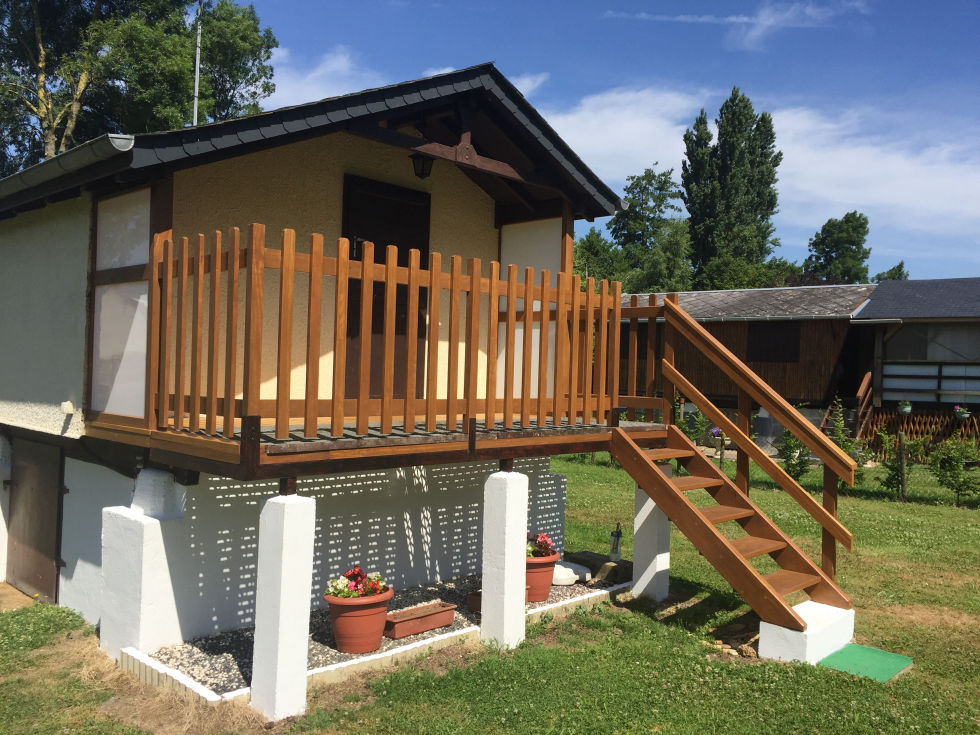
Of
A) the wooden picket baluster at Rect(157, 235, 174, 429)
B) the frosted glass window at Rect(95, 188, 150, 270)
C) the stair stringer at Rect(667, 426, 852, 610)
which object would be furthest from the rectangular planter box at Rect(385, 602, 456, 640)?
the frosted glass window at Rect(95, 188, 150, 270)

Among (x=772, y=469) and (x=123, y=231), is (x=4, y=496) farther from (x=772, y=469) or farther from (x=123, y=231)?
(x=772, y=469)

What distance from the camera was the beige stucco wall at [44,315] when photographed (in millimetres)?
6352

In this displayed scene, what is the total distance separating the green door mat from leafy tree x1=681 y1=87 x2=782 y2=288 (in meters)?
46.7

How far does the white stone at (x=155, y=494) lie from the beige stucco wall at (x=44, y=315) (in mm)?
1248

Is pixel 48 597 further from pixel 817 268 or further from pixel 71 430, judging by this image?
pixel 817 268

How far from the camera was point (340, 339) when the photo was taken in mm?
4844

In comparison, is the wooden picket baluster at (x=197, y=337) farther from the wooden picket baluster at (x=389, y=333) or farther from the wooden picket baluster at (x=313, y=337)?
the wooden picket baluster at (x=389, y=333)

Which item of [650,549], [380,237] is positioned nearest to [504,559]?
[650,549]

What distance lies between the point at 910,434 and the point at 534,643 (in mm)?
18795

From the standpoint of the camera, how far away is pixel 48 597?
23.5ft

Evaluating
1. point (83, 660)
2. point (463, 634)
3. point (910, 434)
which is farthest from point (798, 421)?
point (910, 434)

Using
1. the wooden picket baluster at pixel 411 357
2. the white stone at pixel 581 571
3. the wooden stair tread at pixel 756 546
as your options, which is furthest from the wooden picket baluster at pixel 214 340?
the white stone at pixel 581 571

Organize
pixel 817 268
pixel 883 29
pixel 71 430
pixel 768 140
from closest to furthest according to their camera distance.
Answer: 1. pixel 71 430
2. pixel 883 29
3. pixel 768 140
4. pixel 817 268

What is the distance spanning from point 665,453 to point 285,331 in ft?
12.5
